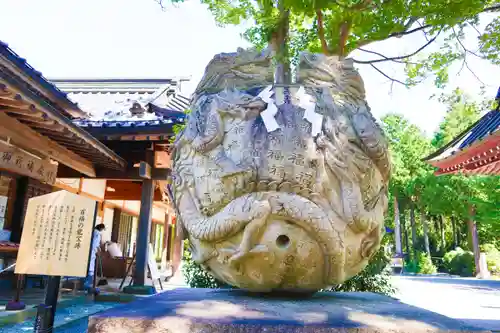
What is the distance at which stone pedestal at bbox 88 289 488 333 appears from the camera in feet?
5.87

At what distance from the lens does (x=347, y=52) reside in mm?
5945

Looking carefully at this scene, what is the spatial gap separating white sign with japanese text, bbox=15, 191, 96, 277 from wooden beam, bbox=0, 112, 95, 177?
349 centimetres

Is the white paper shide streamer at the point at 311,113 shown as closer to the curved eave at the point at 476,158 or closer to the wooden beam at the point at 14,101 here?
the wooden beam at the point at 14,101

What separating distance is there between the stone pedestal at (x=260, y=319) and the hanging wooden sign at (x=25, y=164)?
482cm

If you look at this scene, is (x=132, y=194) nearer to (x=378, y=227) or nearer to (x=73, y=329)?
(x=73, y=329)

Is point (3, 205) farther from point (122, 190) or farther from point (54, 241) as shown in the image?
point (54, 241)

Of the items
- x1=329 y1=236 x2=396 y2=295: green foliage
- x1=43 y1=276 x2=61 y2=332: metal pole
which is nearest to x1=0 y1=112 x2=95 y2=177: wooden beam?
x1=43 y1=276 x2=61 y2=332: metal pole

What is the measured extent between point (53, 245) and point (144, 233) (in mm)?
5680

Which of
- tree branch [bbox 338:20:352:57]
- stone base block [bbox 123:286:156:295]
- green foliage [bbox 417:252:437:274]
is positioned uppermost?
tree branch [bbox 338:20:352:57]

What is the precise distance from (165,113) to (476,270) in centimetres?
1757

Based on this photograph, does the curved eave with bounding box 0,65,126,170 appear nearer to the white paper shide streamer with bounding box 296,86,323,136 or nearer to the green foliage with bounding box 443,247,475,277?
the white paper shide streamer with bounding box 296,86,323,136

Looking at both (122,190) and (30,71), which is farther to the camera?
(122,190)

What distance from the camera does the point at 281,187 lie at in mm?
2365

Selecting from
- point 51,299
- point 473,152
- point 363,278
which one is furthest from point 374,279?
point 51,299
